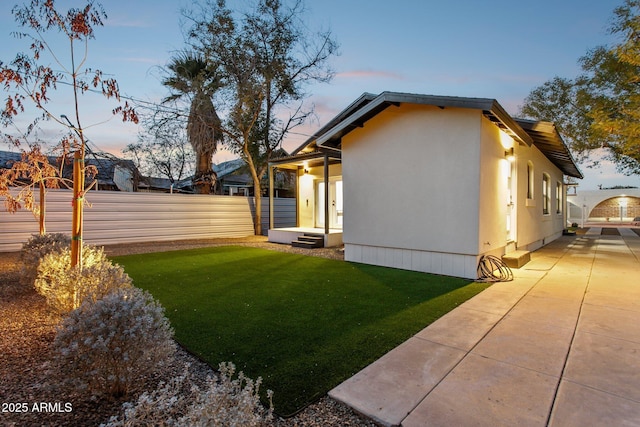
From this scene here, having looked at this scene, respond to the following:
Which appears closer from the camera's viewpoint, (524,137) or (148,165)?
(524,137)

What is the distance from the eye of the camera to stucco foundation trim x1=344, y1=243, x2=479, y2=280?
603 cm

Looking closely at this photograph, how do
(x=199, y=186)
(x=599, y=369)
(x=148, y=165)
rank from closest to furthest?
Answer: (x=599, y=369), (x=199, y=186), (x=148, y=165)

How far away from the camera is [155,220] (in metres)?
12.1

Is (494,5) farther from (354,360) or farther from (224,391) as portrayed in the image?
(224,391)

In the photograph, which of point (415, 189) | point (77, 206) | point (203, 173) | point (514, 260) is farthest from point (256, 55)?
point (514, 260)

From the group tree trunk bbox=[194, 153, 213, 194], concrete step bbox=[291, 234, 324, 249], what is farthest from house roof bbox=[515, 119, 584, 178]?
tree trunk bbox=[194, 153, 213, 194]

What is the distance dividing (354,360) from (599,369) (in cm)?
203

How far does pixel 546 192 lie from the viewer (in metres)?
12.0

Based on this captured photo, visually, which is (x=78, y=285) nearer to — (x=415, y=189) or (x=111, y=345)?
(x=111, y=345)

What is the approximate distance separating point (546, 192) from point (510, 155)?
6.00m

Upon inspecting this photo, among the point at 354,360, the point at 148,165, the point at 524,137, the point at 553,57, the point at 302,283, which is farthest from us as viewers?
the point at 148,165

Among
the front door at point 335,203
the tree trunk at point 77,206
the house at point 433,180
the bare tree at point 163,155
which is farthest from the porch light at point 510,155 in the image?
the bare tree at point 163,155

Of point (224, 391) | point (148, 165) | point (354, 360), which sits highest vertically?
point (148, 165)

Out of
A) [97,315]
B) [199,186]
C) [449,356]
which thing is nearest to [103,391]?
[97,315]
